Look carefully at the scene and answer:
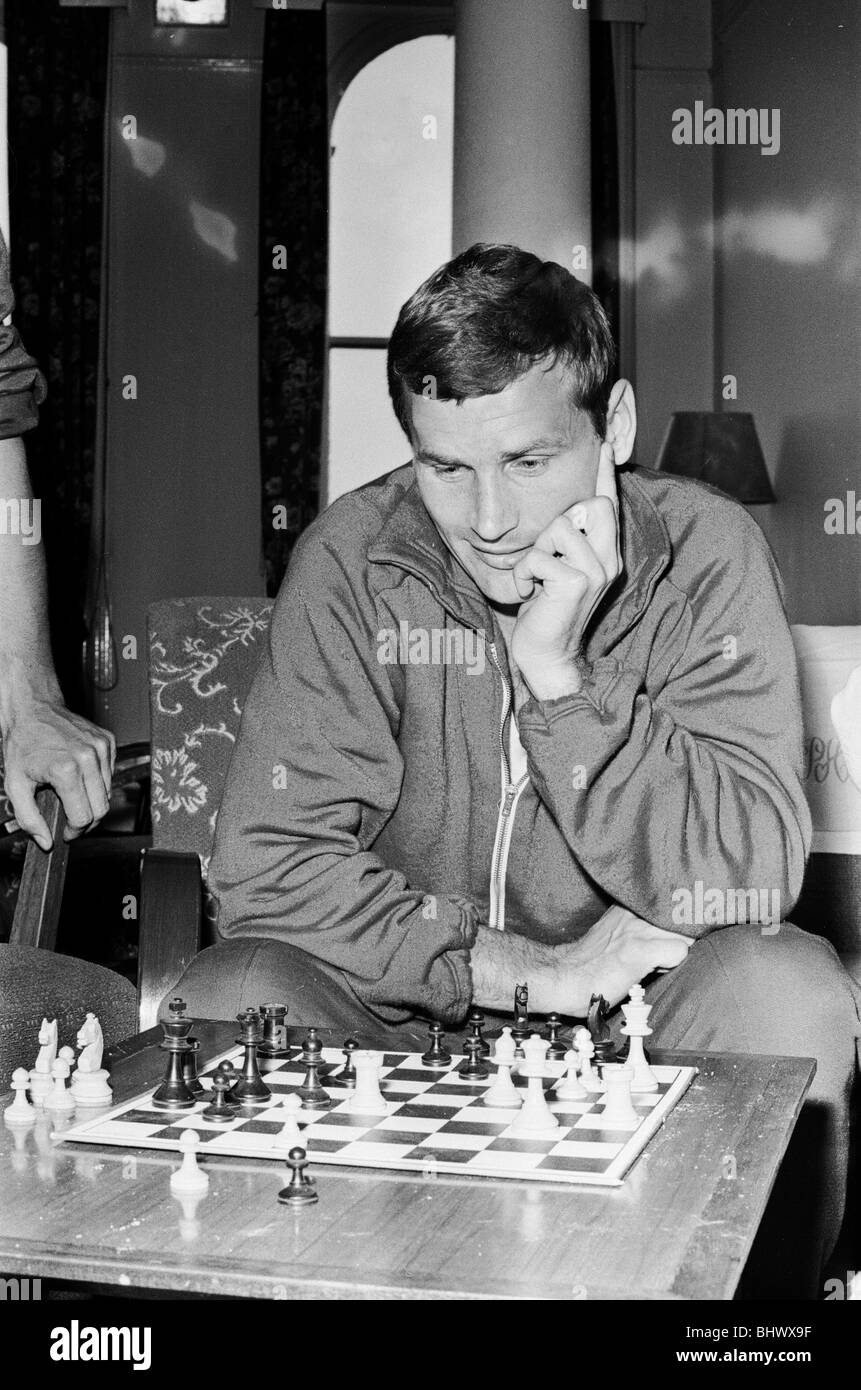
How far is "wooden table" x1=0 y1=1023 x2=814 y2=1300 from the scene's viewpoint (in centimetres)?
98

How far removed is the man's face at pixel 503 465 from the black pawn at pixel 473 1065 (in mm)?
652

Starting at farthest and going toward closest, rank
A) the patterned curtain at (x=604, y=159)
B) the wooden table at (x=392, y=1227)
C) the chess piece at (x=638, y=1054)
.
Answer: the patterned curtain at (x=604, y=159)
the chess piece at (x=638, y=1054)
the wooden table at (x=392, y=1227)

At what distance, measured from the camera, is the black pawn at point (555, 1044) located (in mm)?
1571

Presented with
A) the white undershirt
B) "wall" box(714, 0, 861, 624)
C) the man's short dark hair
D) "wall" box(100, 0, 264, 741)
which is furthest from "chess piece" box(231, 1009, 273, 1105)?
"wall" box(100, 0, 264, 741)

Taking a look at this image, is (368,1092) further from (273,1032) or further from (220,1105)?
(273,1032)

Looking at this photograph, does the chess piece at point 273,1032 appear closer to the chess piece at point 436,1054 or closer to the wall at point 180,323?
the chess piece at point 436,1054

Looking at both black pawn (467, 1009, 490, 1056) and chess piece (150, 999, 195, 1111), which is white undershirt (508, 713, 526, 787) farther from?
chess piece (150, 999, 195, 1111)

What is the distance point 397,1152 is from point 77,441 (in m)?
5.29

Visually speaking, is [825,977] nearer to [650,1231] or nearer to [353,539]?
[650,1231]

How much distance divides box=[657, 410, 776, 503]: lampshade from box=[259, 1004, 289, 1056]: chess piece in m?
4.04

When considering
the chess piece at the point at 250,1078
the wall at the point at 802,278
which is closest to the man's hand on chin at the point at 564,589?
the chess piece at the point at 250,1078

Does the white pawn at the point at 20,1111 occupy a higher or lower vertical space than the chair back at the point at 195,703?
lower

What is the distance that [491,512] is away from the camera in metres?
1.91

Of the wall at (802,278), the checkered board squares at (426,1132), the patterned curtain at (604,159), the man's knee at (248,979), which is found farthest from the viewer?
the patterned curtain at (604,159)
